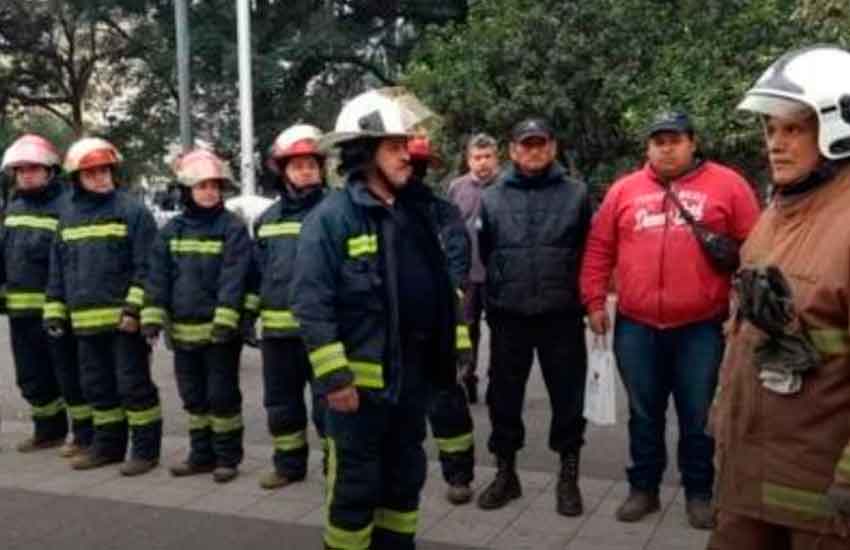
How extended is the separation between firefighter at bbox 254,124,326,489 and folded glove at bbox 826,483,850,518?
3.56 meters

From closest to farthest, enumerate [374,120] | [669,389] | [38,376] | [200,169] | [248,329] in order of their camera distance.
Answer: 1. [374,120]
2. [669,389]
3. [200,169]
4. [248,329]
5. [38,376]

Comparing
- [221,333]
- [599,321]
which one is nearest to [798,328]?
[599,321]

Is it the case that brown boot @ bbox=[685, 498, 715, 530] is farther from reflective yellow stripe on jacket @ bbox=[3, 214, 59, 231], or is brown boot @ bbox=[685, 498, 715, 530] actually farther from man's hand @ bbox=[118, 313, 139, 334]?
reflective yellow stripe on jacket @ bbox=[3, 214, 59, 231]

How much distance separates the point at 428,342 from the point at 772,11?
34.3 ft

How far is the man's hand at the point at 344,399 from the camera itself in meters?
4.22

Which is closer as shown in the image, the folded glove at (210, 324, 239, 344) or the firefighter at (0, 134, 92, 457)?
the folded glove at (210, 324, 239, 344)

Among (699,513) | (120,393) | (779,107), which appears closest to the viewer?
(779,107)

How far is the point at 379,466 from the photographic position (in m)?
4.46

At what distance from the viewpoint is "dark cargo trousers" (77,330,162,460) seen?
6605 mm

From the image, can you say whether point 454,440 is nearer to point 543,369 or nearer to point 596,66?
point 543,369

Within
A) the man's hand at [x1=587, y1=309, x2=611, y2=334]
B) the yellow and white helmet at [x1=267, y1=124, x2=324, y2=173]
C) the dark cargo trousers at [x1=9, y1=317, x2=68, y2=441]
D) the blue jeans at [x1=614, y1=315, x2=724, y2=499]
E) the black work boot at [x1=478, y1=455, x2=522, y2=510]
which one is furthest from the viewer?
the dark cargo trousers at [x1=9, y1=317, x2=68, y2=441]

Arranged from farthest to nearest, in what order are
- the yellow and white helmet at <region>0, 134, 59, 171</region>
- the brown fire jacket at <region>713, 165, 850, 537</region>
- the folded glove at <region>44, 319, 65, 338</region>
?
the yellow and white helmet at <region>0, 134, 59, 171</region>
the folded glove at <region>44, 319, 65, 338</region>
the brown fire jacket at <region>713, 165, 850, 537</region>

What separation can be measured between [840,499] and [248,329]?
13.5ft

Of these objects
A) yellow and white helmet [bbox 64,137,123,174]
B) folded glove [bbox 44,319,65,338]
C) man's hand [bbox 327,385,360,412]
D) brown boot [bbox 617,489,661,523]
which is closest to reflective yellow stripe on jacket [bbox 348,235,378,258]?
man's hand [bbox 327,385,360,412]
